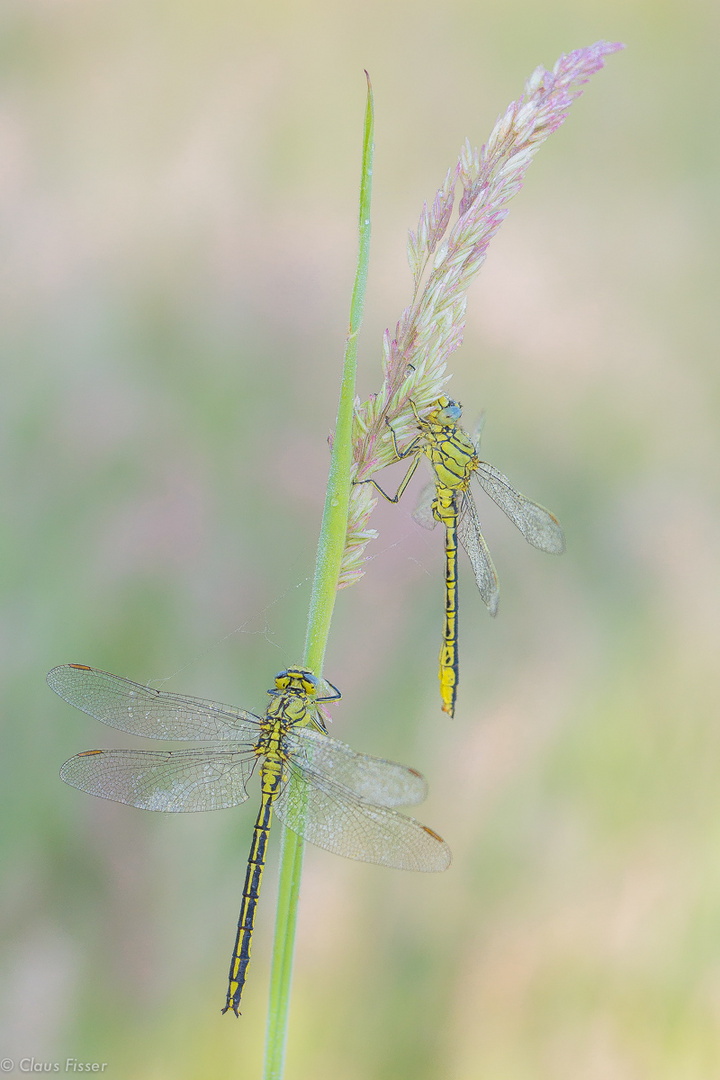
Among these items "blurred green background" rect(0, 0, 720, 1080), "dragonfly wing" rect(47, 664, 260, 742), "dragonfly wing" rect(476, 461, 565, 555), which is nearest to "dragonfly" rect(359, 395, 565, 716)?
"dragonfly wing" rect(476, 461, 565, 555)

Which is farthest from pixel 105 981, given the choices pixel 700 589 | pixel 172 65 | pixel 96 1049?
pixel 172 65

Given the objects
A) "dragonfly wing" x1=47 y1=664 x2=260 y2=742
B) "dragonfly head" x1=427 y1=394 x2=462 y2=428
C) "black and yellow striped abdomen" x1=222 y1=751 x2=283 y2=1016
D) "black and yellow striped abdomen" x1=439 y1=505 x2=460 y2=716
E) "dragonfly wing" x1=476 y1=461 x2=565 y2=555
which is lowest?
"black and yellow striped abdomen" x1=222 y1=751 x2=283 y2=1016

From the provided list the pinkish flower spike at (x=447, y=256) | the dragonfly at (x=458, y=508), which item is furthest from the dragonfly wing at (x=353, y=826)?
the pinkish flower spike at (x=447, y=256)

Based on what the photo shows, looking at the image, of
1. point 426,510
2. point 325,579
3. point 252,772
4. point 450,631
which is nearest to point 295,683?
point 252,772

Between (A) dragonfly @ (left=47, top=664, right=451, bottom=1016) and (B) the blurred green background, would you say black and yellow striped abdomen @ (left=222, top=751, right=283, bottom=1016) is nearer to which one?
(A) dragonfly @ (left=47, top=664, right=451, bottom=1016)

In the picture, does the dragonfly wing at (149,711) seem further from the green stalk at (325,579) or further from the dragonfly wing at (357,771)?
the green stalk at (325,579)

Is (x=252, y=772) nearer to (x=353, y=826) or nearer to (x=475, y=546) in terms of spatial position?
(x=353, y=826)
